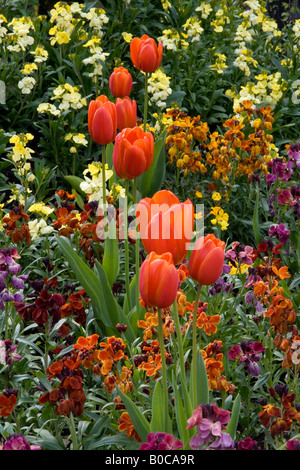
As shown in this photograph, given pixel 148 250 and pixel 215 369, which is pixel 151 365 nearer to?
pixel 215 369

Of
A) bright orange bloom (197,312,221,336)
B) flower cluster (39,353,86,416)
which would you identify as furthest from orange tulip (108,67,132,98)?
flower cluster (39,353,86,416)

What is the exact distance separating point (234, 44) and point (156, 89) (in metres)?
1.60

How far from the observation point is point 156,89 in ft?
13.6

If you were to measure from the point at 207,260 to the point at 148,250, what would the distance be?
14 centimetres

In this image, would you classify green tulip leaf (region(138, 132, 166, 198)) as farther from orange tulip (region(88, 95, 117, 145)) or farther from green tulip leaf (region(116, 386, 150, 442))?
green tulip leaf (region(116, 386, 150, 442))

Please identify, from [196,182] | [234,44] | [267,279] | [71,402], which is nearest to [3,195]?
[196,182]

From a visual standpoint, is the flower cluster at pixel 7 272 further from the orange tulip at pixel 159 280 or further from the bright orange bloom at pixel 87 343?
the orange tulip at pixel 159 280

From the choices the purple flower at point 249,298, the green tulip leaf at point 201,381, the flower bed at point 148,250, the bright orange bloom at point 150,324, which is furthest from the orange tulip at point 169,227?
the purple flower at point 249,298

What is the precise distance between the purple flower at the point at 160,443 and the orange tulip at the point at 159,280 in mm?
282

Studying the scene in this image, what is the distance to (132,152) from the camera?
6.89ft

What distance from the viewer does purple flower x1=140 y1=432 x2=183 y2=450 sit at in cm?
142

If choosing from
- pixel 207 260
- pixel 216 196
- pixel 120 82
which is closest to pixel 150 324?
pixel 207 260

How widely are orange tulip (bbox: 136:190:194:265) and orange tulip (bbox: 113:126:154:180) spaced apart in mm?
515

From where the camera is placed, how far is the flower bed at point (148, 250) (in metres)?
1.75
